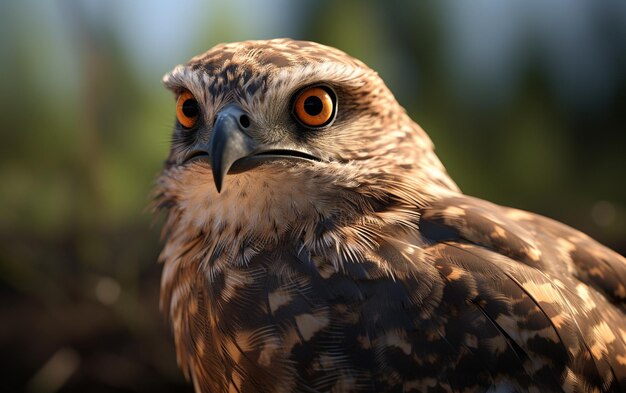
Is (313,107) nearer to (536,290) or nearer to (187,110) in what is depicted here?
(187,110)

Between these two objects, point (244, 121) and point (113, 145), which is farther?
point (113, 145)

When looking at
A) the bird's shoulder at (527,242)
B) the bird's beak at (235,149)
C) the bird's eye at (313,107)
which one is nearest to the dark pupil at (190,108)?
the bird's beak at (235,149)

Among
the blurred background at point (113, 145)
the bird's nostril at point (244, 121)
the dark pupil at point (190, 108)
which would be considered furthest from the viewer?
the blurred background at point (113, 145)

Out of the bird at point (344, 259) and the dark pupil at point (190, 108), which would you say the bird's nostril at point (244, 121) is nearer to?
the bird at point (344, 259)

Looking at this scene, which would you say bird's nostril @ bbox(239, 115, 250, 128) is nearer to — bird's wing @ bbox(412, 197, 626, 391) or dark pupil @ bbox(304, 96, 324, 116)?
dark pupil @ bbox(304, 96, 324, 116)

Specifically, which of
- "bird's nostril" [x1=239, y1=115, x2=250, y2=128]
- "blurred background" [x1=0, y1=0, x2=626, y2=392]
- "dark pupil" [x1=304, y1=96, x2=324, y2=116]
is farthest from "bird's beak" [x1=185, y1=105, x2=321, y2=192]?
"blurred background" [x1=0, y1=0, x2=626, y2=392]

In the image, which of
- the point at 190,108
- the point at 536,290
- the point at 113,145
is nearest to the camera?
the point at 536,290

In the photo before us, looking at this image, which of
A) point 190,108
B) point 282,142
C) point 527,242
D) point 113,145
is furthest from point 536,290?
point 113,145

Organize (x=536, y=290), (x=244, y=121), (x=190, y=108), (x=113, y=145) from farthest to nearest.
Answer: (x=113, y=145)
(x=190, y=108)
(x=244, y=121)
(x=536, y=290)
